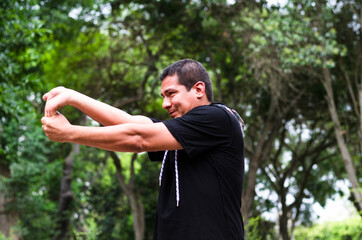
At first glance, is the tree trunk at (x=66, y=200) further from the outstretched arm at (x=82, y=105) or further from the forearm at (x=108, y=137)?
the forearm at (x=108, y=137)

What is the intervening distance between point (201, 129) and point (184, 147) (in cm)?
13

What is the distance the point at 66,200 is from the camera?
65.2 ft

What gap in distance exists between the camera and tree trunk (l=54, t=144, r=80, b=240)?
1970 centimetres

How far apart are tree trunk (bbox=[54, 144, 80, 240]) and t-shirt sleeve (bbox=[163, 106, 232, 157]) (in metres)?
17.9

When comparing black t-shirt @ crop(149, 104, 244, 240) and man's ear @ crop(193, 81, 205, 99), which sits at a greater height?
man's ear @ crop(193, 81, 205, 99)

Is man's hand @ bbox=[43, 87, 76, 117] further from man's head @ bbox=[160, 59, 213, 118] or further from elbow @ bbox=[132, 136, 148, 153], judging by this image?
man's head @ bbox=[160, 59, 213, 118]

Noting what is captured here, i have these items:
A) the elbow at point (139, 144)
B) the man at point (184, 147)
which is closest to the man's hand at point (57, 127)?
the man at point (184, 147)

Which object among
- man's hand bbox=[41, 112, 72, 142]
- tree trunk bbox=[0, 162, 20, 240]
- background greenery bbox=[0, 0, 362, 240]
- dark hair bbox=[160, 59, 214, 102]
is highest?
background greenery bbox=[0, 0, 362, 240]

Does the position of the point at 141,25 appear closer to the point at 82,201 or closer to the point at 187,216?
the point at 82,201

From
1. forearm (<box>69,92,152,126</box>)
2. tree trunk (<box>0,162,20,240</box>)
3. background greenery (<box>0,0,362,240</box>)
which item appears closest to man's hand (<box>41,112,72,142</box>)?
forearm (<box>69,92,152,126</box>)

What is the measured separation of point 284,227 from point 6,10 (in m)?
13.1

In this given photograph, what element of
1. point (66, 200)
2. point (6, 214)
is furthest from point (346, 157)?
point (6, 214)

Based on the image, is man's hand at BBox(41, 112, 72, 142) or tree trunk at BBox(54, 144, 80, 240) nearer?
man's hand at BBox(41, 112, 72, 142)

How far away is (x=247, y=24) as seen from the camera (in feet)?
44.9
